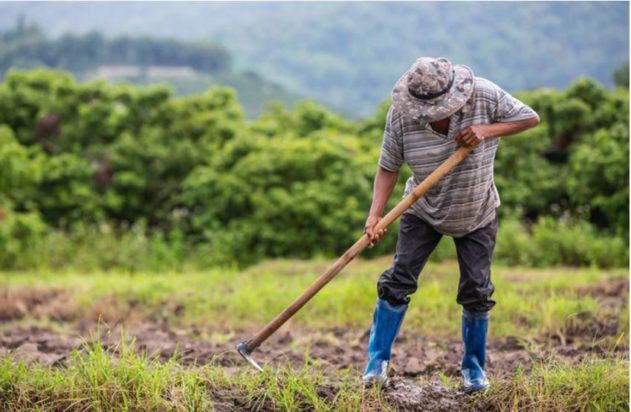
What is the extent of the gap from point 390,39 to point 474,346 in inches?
2344

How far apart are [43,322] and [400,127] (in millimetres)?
5008

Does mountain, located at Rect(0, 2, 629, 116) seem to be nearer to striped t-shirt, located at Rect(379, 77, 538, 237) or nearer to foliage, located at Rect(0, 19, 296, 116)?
foliage, located at Rect(0, 19, 296, 116)

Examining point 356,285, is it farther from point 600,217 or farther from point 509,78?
point 509,78

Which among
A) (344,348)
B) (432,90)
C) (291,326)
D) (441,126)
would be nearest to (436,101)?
(432,90)

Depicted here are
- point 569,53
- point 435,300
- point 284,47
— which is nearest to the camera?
point 435,300

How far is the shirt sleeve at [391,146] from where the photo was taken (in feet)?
13.9

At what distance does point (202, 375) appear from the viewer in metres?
4.23

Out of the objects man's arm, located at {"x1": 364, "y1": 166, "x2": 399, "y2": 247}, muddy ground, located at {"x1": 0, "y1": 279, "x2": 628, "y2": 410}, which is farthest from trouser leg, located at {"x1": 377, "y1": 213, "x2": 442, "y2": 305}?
muddy ground, located at {"x1": 0, "y1": 279, "x2": 628, "y2": 410}

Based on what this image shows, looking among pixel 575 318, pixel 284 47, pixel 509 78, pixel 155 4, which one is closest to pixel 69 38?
pixel 284 47

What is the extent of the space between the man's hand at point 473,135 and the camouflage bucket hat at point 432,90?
0.42 feet

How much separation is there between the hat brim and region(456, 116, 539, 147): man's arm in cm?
13

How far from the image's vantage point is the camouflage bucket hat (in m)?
3.90

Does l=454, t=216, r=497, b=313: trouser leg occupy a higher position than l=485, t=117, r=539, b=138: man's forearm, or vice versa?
l=485, t=117, r=539, b=138: man's forearm

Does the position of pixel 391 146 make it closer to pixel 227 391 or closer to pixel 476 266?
A: pixel 476 266
